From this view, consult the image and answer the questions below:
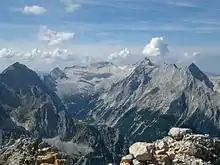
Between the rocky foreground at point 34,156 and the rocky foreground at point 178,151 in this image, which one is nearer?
the rocky foreground at point 178,151

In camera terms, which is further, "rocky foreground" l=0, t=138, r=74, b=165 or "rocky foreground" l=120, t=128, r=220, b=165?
"rocky foreground" l=0, t=138, r=74, b=165

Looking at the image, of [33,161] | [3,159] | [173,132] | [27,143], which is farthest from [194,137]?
[3,159]

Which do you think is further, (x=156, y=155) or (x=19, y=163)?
(x=19, y=163)

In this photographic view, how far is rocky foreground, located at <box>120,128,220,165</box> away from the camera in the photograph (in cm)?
3831

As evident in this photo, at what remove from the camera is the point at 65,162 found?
1593 inches

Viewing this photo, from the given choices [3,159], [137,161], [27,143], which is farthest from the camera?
[3,159]

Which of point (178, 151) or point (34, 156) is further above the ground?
point (178, 151)

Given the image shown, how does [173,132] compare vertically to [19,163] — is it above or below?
above

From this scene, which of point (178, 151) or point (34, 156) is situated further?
point (34, 156)

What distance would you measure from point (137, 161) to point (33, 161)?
36.6 feet

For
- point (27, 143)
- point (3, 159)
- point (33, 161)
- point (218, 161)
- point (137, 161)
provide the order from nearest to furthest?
point (137, 161) < point (218, 161) < point (33, 161) < point (27, 143) < point (3, 159)

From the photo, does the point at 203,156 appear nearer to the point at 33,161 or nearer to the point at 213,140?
the point at 213,140

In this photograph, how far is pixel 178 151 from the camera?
131 ft

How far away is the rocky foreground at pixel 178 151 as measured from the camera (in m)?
38.3
